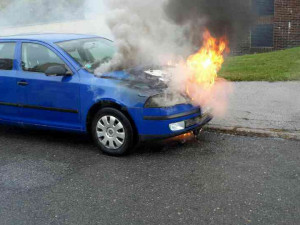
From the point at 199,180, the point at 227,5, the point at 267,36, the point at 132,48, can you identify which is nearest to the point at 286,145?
the point at 199,180

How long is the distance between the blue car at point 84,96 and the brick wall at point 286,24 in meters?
9.06

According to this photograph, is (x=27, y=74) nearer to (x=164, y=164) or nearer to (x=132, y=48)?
(x=132, y=48)

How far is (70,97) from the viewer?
5.15 m

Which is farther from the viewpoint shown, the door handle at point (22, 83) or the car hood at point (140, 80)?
the door handle at point (22, 83)

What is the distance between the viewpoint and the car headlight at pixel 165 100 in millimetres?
4746

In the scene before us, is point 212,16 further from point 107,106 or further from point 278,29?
point 278,29

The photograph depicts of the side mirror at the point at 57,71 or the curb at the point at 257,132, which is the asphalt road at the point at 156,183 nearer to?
the curb at the point at 257,132

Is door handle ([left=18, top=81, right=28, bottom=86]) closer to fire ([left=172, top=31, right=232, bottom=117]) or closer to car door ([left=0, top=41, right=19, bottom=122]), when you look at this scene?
car door ([left=0, top=41, right=19, bottom=122])

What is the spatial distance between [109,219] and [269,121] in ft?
11.6

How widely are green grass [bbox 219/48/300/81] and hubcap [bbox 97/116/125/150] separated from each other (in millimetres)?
3719

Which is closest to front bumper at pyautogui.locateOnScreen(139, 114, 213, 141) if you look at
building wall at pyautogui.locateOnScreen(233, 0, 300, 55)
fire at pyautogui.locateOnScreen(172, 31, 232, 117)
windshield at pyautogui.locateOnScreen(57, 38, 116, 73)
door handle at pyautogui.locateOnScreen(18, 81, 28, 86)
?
fire at pyautogui.locateOnScreen(172, 31, 232, 117)

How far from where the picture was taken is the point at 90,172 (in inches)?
179

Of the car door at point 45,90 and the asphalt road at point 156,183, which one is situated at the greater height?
the car door at point 45,90

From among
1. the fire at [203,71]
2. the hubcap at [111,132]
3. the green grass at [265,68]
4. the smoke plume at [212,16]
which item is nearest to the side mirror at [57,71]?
the hubcap at [111,132]
